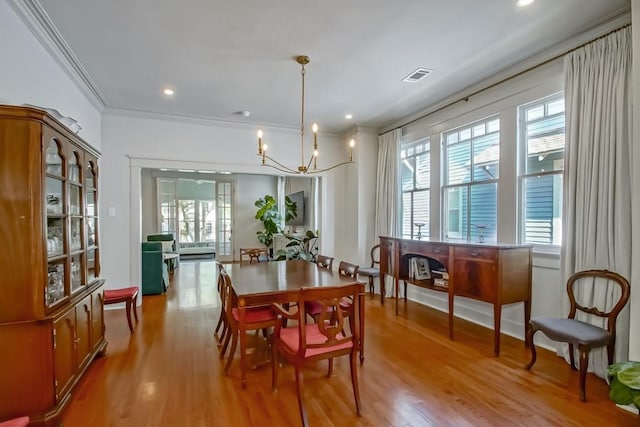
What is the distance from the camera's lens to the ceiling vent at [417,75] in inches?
136

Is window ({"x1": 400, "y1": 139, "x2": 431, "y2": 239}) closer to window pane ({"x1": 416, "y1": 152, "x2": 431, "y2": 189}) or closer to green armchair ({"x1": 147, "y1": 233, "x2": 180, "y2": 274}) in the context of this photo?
window pane ({"x1": 416, "y1": 152, "x2": 431, "y2": 189})

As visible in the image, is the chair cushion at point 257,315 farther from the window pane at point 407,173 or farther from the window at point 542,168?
the window pane at point 407,173

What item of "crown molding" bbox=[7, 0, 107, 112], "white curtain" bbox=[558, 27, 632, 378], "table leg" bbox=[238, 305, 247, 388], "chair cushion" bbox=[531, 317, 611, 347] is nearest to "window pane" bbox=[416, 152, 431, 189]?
"white curtain" bbox=[558, 27, 632, 378]

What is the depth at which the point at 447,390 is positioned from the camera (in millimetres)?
→ 2400

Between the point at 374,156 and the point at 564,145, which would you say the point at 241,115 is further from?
the point at 564,145

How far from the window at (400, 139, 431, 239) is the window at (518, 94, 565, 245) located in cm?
140

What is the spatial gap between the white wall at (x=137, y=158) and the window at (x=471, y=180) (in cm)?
303

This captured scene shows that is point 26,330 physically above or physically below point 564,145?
below

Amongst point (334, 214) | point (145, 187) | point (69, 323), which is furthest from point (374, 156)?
point (145, 187)

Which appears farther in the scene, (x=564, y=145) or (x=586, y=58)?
(x=564, y=145)

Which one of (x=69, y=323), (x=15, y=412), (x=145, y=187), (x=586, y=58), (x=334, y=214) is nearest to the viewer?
(x=15, y=412)

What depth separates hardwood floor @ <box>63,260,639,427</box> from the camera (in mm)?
2070

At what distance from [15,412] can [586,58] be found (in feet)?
16.0

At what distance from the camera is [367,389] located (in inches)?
95.7
